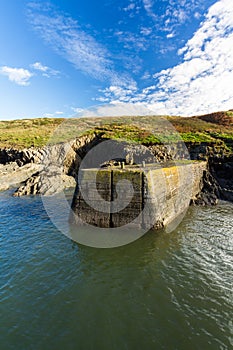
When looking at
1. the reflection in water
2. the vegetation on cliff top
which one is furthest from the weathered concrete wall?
the vegetation on cliff top

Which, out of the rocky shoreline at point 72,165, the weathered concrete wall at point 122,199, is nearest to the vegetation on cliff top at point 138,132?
the rocky shoreline at point 72,165

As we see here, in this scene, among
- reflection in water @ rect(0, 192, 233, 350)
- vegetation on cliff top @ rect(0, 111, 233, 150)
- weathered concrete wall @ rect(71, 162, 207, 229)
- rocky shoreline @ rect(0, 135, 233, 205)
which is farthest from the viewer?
vegetation on cliff top @ rect(0, 111, 233, 150)

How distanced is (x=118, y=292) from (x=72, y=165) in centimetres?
4147

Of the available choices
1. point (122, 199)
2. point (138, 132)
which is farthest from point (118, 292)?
point (138, 132)

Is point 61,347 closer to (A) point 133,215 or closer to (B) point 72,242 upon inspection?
(B) point 72,242

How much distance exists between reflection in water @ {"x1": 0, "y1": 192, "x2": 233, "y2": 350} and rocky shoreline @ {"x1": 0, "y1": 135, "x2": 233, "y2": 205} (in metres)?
13.5

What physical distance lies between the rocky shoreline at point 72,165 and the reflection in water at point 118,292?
13.5 meters

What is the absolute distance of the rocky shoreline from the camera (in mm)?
30203

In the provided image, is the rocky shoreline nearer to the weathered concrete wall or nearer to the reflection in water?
the weathered concrete wall

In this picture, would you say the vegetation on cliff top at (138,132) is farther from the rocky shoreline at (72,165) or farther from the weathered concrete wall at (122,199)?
the weathered concrete wall at (122,199)

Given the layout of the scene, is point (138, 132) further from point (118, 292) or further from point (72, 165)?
point (118, 292)

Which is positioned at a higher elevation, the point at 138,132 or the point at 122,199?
the point at 138,132

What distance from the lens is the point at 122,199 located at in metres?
16.1

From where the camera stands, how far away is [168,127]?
209 feet
